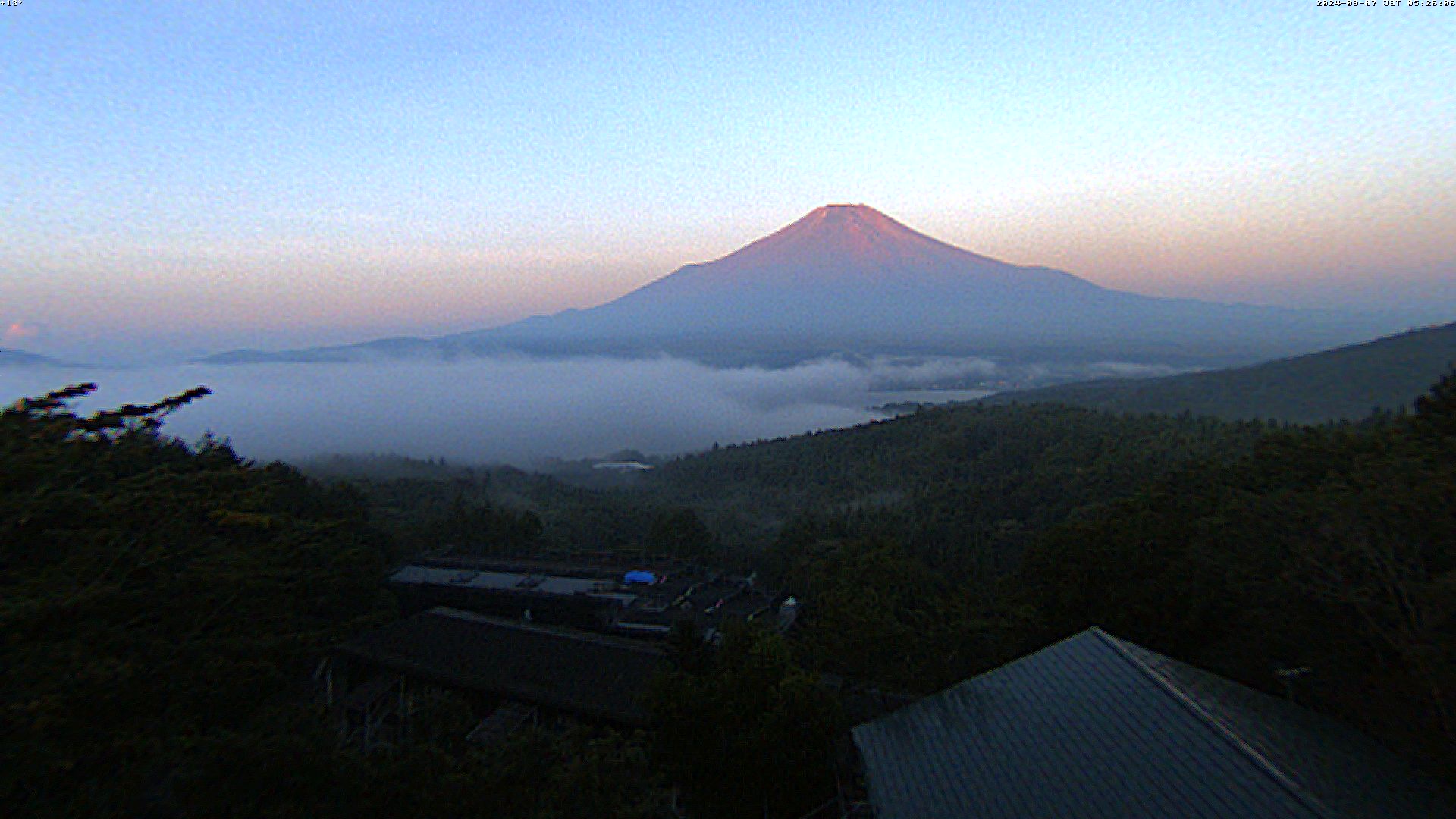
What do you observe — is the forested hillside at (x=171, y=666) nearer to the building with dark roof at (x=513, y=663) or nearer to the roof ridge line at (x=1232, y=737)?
the roof ridge line at (x=1232, y=737)

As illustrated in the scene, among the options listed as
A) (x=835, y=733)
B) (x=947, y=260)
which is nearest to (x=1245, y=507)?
(x=835, y=733)

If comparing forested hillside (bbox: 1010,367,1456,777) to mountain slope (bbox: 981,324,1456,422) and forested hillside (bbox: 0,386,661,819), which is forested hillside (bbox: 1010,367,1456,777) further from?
mountain slope (bbox: 981,324,1456,422)

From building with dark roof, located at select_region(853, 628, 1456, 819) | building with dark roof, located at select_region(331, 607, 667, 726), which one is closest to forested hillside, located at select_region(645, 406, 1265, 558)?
building with dark roof, located at select_region(331, 607, 667, 726)

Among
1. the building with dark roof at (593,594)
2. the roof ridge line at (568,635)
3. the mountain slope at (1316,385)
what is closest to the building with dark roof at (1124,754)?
the roof ridge line at (568,635)

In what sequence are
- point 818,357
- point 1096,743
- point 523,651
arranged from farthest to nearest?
point 818,357 → point 523,651 → point 1096,743

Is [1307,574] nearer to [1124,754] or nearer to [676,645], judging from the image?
[1124,754]

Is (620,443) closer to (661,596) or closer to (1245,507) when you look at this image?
(661,596)
